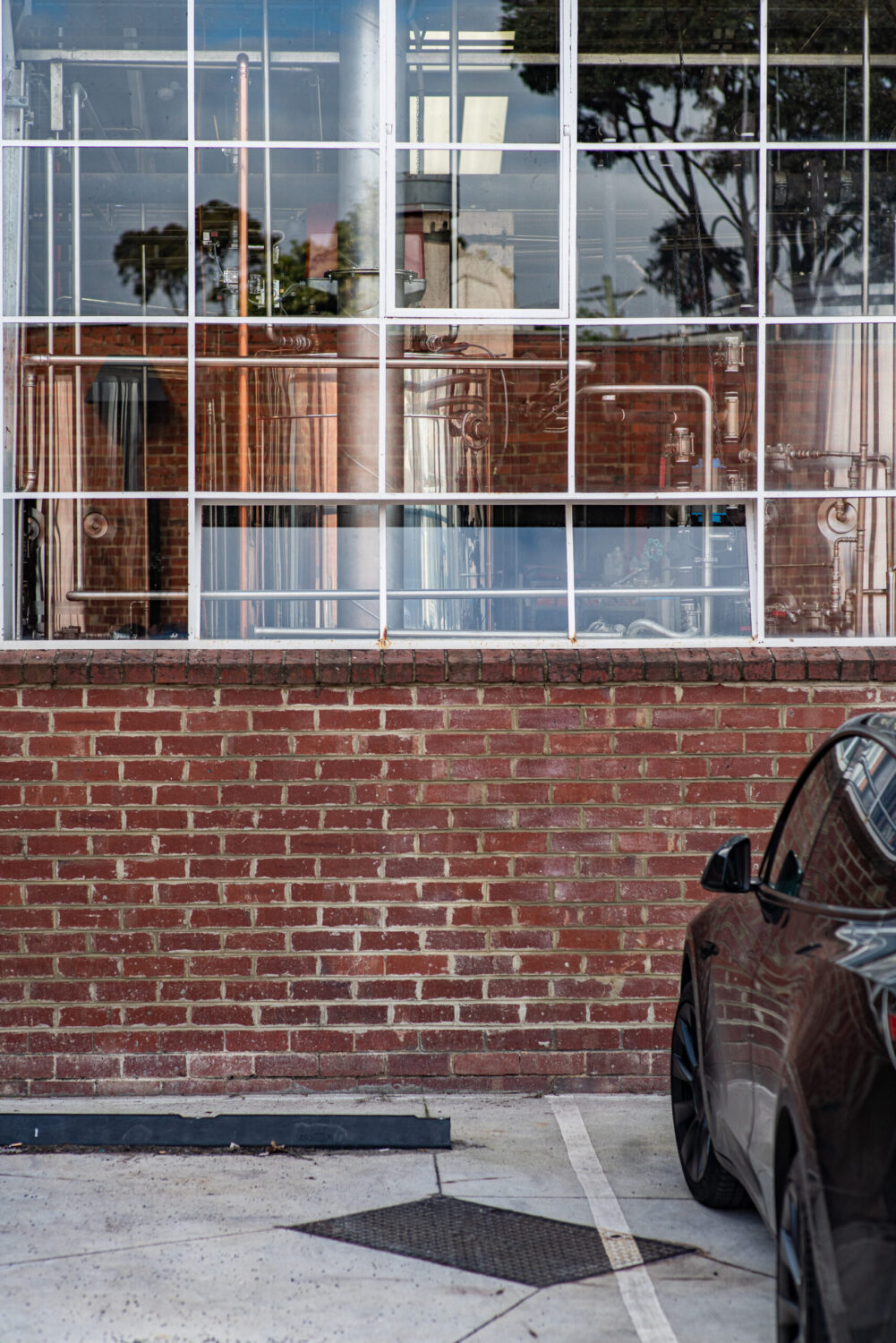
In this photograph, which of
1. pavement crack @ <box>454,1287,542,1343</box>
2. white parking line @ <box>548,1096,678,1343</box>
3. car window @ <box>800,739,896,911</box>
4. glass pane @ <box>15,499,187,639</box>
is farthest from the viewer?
glass pane @ <box>15,499,187,639</box>

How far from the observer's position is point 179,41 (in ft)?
20.7

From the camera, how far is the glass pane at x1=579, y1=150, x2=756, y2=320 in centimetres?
635

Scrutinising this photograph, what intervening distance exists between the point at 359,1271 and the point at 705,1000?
134 centimetres

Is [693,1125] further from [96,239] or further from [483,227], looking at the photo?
[96,239]

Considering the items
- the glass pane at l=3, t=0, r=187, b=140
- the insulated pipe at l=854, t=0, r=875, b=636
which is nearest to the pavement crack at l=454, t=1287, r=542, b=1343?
the insulated pipe at l=854, t=0, r=875, b=636

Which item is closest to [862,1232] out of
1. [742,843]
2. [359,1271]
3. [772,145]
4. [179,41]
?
[742,843]

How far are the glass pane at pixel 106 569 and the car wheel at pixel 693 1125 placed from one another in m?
2.84

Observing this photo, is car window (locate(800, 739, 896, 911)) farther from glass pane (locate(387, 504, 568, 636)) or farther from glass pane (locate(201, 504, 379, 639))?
glass pane (locate(201, 504, 379, 639))

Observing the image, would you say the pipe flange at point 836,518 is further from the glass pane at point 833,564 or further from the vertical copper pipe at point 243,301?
the vertical copper pipe at point 243,301

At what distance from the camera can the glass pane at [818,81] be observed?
6383mm

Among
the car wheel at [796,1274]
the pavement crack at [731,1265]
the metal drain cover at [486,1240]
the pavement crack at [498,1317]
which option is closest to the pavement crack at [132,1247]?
the metal drain cover at [486,1240]

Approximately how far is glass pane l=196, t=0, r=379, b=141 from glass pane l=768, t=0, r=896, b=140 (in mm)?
1809

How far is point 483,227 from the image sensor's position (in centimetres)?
637

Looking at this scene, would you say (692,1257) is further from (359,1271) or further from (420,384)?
(420,384)
